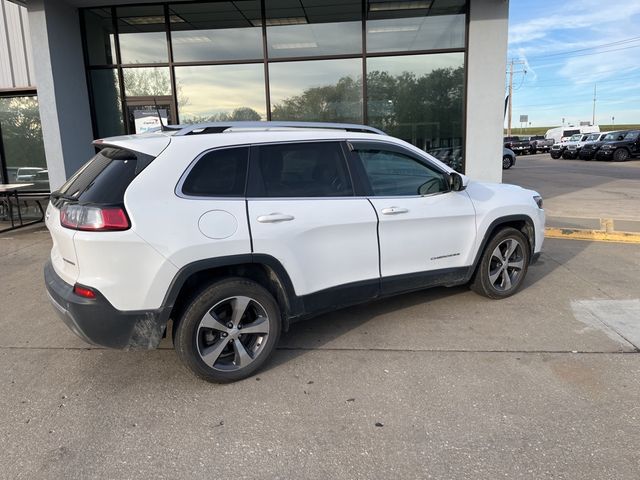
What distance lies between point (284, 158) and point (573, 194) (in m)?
12.2

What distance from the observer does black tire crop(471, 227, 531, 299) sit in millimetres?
4777

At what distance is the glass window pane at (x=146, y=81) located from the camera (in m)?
10.2

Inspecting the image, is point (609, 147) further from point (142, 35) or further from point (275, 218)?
point (275, 218)

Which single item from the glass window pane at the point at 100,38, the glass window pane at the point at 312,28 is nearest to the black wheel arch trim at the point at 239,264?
the glass window pane at the point at 312,28

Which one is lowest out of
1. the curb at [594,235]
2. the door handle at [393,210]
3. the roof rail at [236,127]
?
the curb at [594,235]

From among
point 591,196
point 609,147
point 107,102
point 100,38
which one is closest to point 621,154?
point 609,147

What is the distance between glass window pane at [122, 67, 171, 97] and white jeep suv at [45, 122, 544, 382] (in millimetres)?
7247

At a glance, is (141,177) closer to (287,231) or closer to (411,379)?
(287,231)

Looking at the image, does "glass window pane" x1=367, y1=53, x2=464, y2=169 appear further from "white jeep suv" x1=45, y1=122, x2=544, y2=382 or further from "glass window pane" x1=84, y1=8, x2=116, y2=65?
"white jeep suv" x1=45, y1=122, x2=544, y2=382

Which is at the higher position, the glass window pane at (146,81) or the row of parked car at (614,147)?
the glass window pane at (146,81)

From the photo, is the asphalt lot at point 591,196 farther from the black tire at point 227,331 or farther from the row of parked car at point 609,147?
the row of parked car at point 609,147

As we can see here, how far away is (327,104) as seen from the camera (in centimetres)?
1015

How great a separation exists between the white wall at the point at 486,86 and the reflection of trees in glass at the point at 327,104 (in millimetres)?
2267

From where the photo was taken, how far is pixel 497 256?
4875mm
